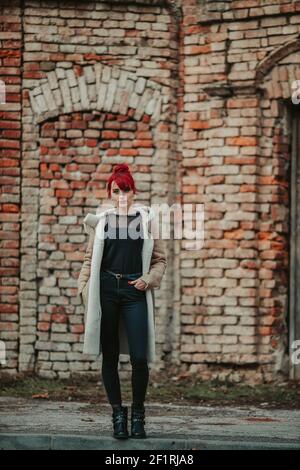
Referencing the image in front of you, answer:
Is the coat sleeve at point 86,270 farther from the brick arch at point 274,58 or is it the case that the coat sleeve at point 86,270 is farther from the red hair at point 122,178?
the brick arch at point 274,58

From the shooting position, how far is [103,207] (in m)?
11.0

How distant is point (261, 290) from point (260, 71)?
2.29 metres

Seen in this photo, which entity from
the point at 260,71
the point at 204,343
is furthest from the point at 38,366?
the point at 260,71

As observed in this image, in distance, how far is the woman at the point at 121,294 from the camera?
24.5 feet

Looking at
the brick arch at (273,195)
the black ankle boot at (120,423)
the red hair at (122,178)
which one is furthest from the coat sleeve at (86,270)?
the brick arch at (273,195)

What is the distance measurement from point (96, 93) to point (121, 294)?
13.1 ft

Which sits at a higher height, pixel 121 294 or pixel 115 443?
pixel 121 294

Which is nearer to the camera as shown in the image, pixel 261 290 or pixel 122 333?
pixel 122 333

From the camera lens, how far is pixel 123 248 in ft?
24.8

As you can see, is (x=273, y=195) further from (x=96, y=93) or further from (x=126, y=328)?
(x=126, y=328)

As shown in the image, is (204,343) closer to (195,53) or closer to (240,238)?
(240,238)

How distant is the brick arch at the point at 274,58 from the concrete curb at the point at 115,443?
452 cm

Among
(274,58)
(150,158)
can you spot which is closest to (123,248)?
(150,158)
